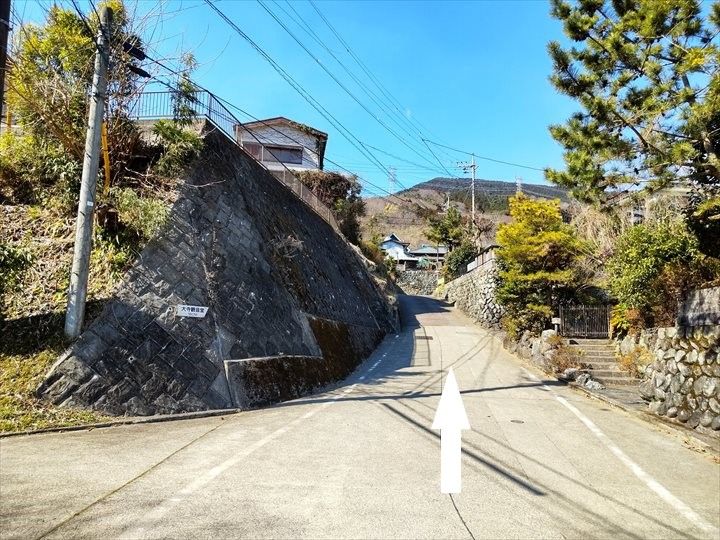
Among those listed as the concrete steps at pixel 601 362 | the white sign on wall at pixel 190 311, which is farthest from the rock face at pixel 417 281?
the white sign on wall at pixel 190 311

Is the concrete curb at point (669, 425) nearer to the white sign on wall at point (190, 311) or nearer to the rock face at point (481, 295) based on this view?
the white sign on wall at point (190, 311)

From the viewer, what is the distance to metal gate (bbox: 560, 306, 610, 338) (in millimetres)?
18625

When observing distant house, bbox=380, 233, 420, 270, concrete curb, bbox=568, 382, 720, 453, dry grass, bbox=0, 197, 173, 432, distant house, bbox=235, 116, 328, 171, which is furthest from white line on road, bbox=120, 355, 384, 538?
distant house, bbox=380, 233, 420, 270

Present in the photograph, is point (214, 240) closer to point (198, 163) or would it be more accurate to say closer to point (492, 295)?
point (198, 163)

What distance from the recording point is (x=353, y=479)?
527 cm

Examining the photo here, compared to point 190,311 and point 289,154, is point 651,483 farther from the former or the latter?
point 289,154

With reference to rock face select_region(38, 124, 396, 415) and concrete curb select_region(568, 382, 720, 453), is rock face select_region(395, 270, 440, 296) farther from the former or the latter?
concrete curb select_region(568, 382, 720, 453)

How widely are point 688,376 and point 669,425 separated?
3.06 ft

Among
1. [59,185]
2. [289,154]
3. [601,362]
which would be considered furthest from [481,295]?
[59,185]

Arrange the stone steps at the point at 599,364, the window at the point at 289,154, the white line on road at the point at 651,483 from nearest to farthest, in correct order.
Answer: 1. the white line on road at the point at 651,483
2. the stone steps at the point at 599,364
3. the window at the point at 289,154

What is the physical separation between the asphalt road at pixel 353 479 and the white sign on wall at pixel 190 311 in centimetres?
223

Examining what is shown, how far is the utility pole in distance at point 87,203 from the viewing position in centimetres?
819

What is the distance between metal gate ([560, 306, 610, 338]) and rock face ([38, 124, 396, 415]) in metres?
8.53

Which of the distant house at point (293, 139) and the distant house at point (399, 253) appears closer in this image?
the distant house at point (293, 139)
